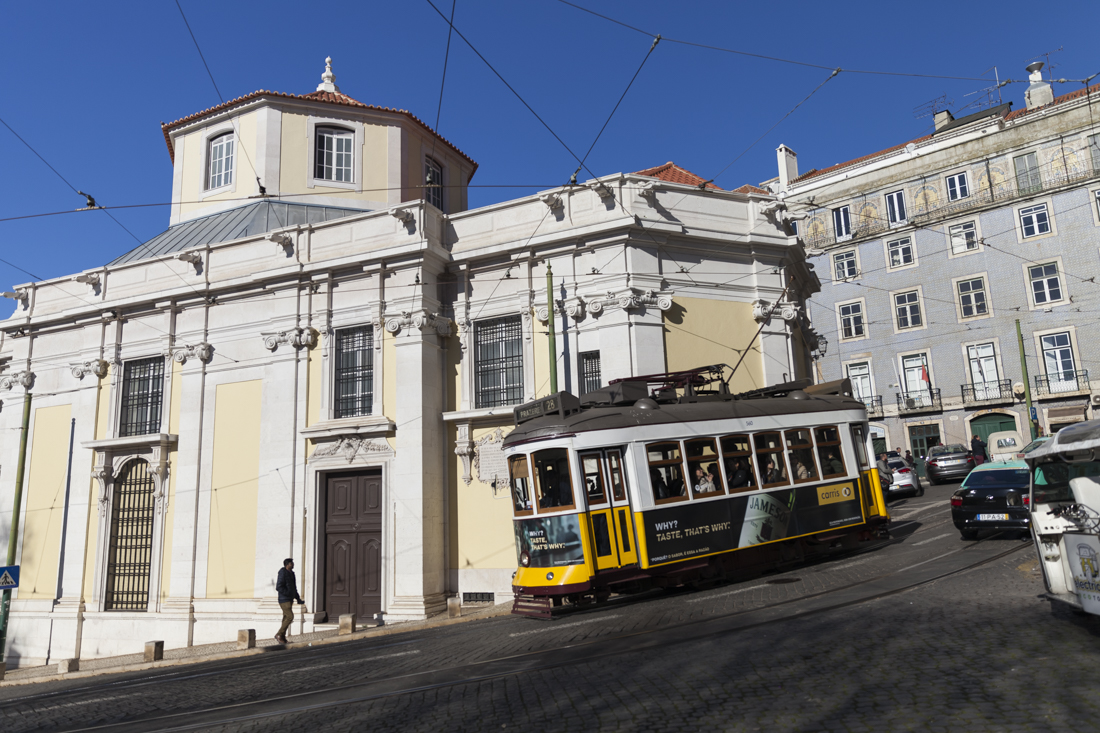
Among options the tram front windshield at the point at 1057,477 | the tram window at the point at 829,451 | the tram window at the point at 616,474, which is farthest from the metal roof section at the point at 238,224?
the tram front windshield at the point at 1057,477

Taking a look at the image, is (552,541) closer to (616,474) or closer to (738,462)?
(616,474)

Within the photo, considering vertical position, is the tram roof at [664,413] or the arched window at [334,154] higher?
the arched window at [334,154]

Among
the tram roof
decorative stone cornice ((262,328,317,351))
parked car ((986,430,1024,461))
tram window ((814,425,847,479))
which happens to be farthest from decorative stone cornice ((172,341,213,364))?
parked car ((986,430,1024,461))

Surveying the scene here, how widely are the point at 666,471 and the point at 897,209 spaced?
1301 inches

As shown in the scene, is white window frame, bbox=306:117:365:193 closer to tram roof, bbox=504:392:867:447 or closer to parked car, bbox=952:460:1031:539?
tram roof, bbox=504:392:867:447

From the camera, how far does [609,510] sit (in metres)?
11.3

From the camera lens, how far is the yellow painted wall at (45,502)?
66.6ft

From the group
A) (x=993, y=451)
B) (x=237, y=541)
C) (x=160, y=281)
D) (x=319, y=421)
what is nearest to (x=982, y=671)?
(x=319, y=421)

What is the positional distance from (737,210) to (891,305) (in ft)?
79.0

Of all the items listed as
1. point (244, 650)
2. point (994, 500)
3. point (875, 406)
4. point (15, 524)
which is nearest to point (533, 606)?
point (244, 650)

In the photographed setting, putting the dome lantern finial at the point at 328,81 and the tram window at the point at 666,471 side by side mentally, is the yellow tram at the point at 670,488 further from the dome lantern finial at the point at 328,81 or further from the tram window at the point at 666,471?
the dome lantern finial at the point at 328,81

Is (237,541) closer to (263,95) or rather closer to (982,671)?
(263,95)

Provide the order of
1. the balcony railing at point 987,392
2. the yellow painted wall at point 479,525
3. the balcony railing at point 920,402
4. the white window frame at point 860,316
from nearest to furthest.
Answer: the yellow painted wall at point 479,525
the balcony railing at point 987,392
the balcony railing at point 920,402
the white window frame at point 860,316

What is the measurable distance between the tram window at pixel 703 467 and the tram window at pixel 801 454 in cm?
160
